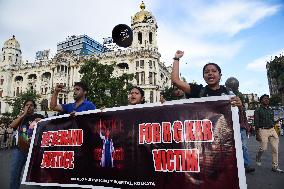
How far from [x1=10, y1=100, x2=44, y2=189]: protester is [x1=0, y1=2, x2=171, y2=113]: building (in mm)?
42338

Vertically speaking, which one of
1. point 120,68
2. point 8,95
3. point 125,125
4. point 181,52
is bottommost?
point 125,125

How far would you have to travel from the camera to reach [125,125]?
12.6ft

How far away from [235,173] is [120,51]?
52.1 meters

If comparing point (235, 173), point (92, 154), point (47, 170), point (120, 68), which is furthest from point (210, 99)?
point (120, 68)

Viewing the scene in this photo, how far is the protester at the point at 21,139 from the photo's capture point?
4.63 metres

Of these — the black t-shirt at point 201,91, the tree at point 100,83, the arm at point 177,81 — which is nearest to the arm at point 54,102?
the arm at point 177,81

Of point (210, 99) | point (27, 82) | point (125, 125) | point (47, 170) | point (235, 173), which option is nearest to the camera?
point (235, 173)

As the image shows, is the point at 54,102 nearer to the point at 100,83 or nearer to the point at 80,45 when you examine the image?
the point at 100,83

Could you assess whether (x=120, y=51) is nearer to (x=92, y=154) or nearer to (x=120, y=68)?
(x=120, y=68)

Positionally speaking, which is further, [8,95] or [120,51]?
[8,95]

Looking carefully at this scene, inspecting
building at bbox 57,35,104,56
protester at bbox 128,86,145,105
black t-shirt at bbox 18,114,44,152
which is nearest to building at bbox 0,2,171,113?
building at bbox 57,35,104,56

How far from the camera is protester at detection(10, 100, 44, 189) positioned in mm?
4629

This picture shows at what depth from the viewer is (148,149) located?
138 inches

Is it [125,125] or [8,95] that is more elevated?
[8,95]
